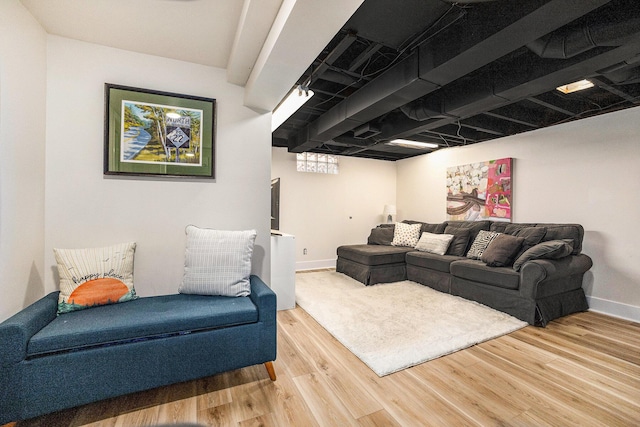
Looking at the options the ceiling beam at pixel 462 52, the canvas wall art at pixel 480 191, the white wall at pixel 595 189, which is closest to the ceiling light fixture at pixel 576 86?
the white wall at pixel 595 189

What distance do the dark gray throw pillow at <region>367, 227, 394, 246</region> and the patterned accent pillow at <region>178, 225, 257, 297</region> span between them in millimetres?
3695

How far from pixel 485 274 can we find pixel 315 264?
319 centimetres

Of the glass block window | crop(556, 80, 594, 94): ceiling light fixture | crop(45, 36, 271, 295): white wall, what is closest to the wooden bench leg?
crop(45, 36, 271, 295): white wall

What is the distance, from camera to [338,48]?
2.14 metres

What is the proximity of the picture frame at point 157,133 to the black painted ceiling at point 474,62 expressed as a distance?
112 centimetres

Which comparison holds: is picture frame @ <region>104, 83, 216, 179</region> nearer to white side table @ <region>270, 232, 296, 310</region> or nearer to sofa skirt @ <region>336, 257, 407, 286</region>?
white side table @ <region>270, 232, 296, 310</region>

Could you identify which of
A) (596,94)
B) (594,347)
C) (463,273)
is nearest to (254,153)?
(463,273)

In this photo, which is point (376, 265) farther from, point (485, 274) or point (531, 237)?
point (531, 237)

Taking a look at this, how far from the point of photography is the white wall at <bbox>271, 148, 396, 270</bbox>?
5359 millimetres

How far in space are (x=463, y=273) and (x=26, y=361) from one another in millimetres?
4102

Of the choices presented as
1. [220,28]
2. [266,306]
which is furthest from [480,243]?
[220,28]

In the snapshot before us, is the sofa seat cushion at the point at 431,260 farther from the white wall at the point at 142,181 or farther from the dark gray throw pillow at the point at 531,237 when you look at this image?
the white wall at the point at 142,181

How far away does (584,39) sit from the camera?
175 cm

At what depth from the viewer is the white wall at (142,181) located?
2.03 metres
